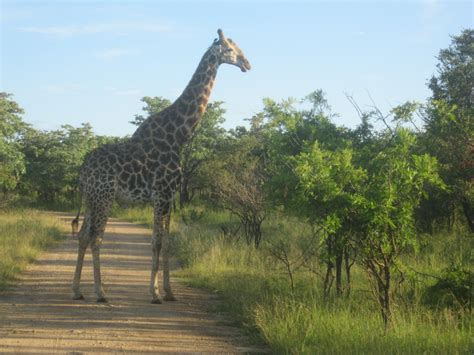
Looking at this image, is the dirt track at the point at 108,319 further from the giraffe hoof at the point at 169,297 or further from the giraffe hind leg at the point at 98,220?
the giraffe hind leg at the point at 98,220

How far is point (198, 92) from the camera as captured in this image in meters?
10.9

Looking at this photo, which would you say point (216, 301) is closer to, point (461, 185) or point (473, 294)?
point (473, 294)

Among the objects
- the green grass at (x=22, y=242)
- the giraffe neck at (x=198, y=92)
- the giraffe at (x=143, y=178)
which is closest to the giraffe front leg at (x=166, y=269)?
the giraffe at (x=143, y=178)

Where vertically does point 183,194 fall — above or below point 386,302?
above

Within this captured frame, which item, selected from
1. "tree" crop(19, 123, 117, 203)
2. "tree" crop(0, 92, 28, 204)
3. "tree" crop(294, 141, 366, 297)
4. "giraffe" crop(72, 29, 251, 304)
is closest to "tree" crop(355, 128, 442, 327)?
"tree" crop(294, 141, 366, 297)

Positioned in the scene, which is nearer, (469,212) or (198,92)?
(198,92)

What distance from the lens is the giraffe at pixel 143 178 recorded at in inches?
388

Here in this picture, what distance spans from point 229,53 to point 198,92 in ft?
2.76

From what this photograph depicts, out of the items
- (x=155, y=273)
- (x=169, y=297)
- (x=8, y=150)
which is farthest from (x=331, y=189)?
(x=8, y=150)

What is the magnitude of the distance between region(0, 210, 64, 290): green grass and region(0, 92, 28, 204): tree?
25.7 feet

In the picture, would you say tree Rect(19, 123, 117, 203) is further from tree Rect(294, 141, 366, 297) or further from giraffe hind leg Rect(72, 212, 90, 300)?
tree Rect(294, 141, 366, 297)

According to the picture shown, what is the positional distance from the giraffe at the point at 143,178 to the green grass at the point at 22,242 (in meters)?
1.82

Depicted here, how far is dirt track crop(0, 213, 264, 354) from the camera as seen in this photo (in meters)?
6.80

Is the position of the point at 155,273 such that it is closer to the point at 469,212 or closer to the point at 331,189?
the point at 331,189
